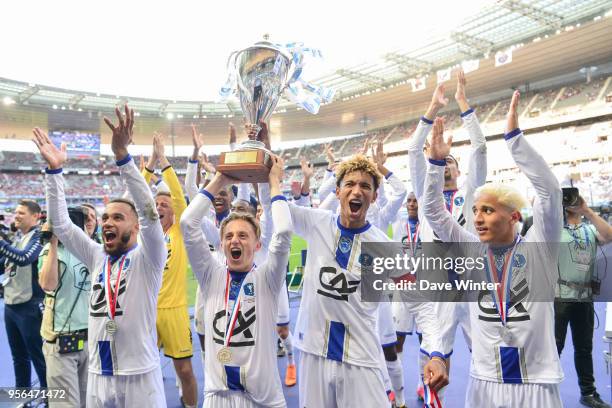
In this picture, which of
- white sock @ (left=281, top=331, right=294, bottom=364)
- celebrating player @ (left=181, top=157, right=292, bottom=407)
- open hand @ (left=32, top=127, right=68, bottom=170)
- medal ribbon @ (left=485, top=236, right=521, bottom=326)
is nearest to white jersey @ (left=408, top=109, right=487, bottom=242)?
medal ribbon @ (left=485, top=236, right=521, bottom=326)

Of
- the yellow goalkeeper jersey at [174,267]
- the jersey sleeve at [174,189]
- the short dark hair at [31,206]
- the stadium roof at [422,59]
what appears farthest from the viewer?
the stadium roof at [422,59]

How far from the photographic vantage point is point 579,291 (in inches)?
154

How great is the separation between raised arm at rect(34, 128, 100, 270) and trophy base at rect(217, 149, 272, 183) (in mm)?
1091

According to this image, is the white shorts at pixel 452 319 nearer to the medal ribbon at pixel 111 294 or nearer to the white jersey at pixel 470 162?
the white jersey at pixel 470 162

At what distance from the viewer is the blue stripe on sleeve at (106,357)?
2.32 m

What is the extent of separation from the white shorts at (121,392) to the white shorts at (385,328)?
84.1 inches

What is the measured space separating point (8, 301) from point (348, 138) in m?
36.2

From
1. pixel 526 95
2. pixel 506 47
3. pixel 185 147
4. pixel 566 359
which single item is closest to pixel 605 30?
pixel 506 47

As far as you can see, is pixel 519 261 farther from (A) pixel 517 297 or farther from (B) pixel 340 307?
(B) pixel 340 307

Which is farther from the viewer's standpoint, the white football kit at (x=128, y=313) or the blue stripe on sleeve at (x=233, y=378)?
the white football kit at (x=128, y=313)

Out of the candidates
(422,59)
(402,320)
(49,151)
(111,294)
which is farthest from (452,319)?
(422,59)

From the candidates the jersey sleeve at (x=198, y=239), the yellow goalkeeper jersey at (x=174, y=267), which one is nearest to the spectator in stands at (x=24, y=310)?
the yellow goalkeeper jersey at (x=174, y=267)

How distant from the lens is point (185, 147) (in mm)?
44406

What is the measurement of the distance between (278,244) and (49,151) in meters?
1.66
